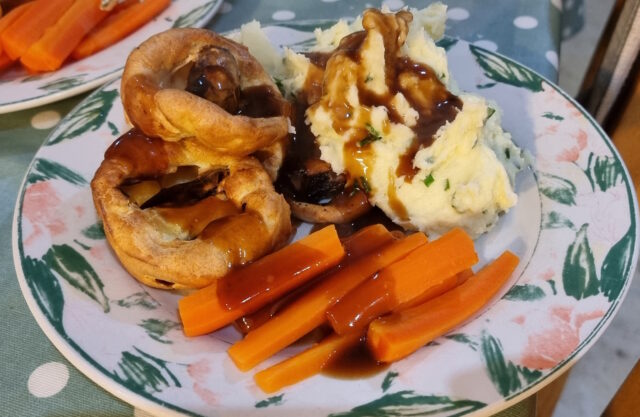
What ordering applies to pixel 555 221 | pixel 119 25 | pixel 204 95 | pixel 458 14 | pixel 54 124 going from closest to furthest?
1. pixel 204 95
2. pixel 555 221
3. pixel 54 124
4. pixel 119 25
5. pixel 458 14

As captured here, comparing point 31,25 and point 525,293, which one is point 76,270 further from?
point 31,25

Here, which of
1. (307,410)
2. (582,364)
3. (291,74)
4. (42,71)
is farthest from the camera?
(582,364)

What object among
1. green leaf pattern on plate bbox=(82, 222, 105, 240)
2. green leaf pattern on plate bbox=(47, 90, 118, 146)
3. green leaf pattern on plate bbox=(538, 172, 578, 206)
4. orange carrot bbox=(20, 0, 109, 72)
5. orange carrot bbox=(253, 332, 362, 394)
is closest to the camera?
orange carrot bbox=(253, 332, 362, 394)

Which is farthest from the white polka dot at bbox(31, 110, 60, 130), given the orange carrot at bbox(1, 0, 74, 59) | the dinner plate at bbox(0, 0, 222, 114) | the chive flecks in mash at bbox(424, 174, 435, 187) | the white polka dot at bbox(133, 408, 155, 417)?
the chive flecks in mash at bbox(424, 174, 435, 187)

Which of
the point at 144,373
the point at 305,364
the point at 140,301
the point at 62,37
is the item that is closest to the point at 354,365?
the point at 305,364

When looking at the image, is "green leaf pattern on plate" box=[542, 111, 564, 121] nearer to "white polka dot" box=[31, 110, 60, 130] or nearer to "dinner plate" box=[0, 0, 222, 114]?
"dinner plate" box=[0, 0, 222, 114]

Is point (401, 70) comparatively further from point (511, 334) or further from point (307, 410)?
point (307, 410)

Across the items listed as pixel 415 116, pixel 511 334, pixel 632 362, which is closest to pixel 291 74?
pixel 415 116
